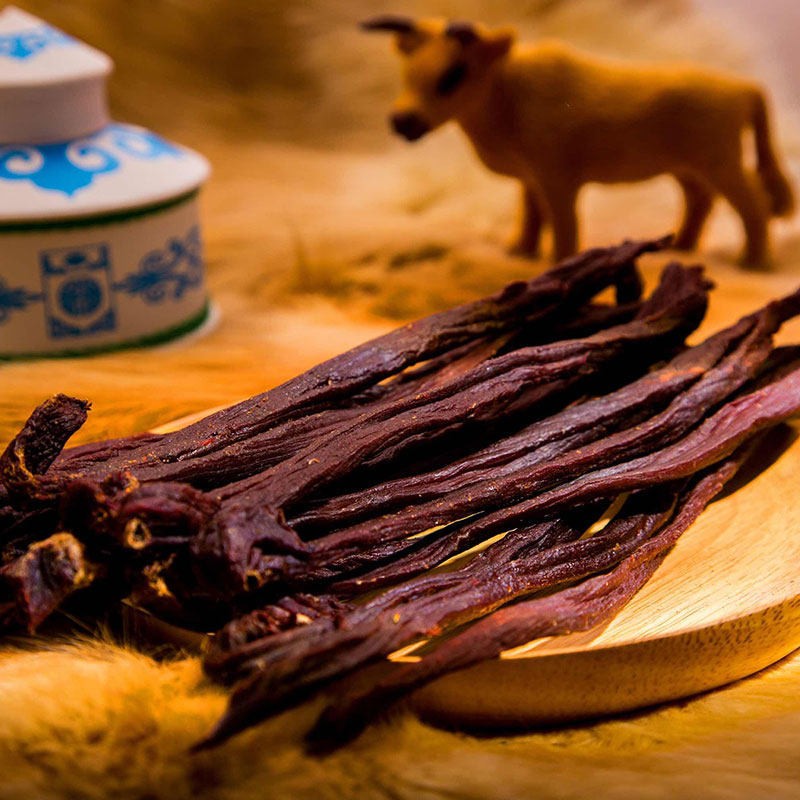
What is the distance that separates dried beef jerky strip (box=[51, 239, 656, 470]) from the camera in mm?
1088

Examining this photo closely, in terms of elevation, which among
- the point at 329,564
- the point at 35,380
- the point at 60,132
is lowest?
the point at 35,380

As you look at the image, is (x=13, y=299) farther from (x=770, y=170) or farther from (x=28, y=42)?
(x=770, y=170)

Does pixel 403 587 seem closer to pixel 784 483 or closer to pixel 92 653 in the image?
pixel 92 653

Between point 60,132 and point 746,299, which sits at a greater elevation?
point 60,132

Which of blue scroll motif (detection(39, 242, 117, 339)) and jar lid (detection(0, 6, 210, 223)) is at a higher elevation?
jar lid (detection(0, 6, 210, 223))

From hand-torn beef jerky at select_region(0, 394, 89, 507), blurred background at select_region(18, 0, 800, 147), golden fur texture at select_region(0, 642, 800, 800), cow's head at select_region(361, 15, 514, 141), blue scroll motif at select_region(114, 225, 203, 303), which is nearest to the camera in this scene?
golden fur texture at select_region(0, 642, 800, 800)

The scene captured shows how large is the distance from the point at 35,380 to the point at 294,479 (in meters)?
0.58

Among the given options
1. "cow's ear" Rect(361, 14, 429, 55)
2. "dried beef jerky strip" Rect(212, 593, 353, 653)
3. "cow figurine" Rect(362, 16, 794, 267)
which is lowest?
"dried beef jerky strip" Rect(212, 593, 353, 653)

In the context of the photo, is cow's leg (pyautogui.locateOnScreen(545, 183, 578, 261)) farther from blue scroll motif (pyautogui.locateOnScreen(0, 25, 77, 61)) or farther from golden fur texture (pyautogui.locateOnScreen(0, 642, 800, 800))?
golden fur texture (pyautogui.locateOnScreen(0, 642, 800, 800))

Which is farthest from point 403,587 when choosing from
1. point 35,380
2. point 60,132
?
point 60,132

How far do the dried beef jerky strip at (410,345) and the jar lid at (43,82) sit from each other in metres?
0.62

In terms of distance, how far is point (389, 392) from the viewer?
1220 millimetres

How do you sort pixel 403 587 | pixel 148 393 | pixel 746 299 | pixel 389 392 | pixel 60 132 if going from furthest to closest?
1. pixel 746 299
2. pixel 60 132
3. pixel 148 393
4. pixel 389 392
5. pixel 403 587

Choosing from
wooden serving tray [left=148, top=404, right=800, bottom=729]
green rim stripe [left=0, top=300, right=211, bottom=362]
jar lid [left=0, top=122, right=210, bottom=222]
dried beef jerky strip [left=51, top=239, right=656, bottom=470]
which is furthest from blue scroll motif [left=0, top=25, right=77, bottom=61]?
wooden serving tray [left=148, top=404, right=800, bottom=729]
